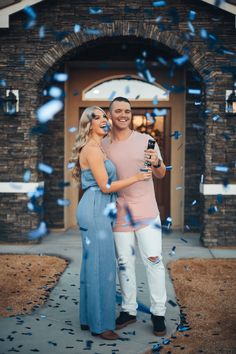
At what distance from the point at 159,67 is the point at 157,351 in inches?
290

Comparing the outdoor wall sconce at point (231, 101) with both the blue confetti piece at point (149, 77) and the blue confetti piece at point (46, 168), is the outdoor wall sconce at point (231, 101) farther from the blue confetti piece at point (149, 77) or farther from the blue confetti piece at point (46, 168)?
the blue confetti piece at point (46, 168)

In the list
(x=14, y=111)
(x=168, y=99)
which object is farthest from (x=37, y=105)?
(x=168, y=99)

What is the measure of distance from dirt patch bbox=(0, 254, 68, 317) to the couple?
3.57 ft

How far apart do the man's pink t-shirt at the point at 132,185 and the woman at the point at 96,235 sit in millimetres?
122

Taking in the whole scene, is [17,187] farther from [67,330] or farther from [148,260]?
[148,260]

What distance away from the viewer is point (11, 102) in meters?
8.36

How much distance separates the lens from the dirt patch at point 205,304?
4.14 m

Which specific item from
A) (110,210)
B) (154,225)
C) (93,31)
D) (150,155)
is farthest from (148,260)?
(93,31)

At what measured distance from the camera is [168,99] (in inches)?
403

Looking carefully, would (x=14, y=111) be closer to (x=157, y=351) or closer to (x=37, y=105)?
(x=37, y=105)

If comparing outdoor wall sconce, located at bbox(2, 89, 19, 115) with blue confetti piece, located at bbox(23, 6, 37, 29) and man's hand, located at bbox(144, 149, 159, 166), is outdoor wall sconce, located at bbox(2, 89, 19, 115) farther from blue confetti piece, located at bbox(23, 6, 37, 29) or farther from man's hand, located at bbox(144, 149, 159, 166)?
man's hand, located at bbox(144, 149, 159, 166)

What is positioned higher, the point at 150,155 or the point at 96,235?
the point at 150,155

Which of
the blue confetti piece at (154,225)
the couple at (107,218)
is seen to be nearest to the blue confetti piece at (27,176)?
the couple at (107,218)

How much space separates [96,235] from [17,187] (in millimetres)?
4568
